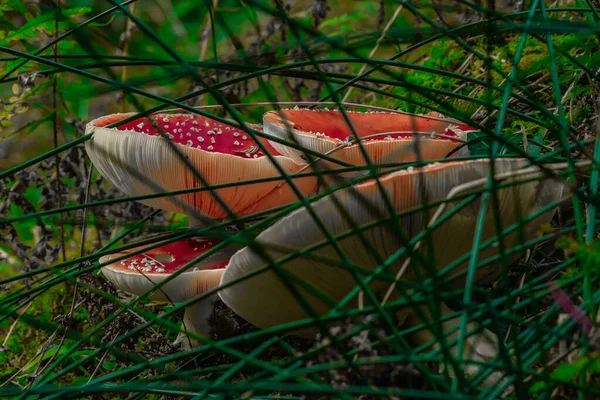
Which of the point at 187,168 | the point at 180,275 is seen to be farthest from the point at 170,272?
the point at 187,168

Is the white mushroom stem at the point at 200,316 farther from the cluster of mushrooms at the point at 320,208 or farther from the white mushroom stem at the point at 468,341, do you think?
the white mushroom stem at the point at 468,341

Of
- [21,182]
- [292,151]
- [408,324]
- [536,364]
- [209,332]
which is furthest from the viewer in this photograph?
[21,182]

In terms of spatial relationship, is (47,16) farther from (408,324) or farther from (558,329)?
(558,329)

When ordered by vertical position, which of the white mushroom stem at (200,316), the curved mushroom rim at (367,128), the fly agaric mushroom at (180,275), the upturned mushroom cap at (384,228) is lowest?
the white mushroom stem at (200,316)

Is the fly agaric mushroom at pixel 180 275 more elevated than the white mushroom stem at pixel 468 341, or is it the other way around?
the fly agaric mushroom at pixel 180 275

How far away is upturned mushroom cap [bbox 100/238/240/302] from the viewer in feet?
4.93

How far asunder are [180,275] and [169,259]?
0.26 m

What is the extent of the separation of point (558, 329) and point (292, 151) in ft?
2.72

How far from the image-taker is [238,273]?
3.56 ft

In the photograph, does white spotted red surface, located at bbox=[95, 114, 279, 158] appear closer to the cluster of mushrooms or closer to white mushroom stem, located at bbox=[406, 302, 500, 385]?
the cluster of mushrooms

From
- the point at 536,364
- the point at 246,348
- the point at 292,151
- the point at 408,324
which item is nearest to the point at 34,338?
the point at 246,348

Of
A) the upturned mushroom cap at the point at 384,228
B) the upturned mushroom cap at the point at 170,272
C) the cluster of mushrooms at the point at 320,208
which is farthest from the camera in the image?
the upturned mushroom cap at the point at 170,272

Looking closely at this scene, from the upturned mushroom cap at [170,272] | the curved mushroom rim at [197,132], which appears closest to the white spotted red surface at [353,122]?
the curved mushroom rim at [197,132]

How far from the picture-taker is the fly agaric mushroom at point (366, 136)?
139 cm
